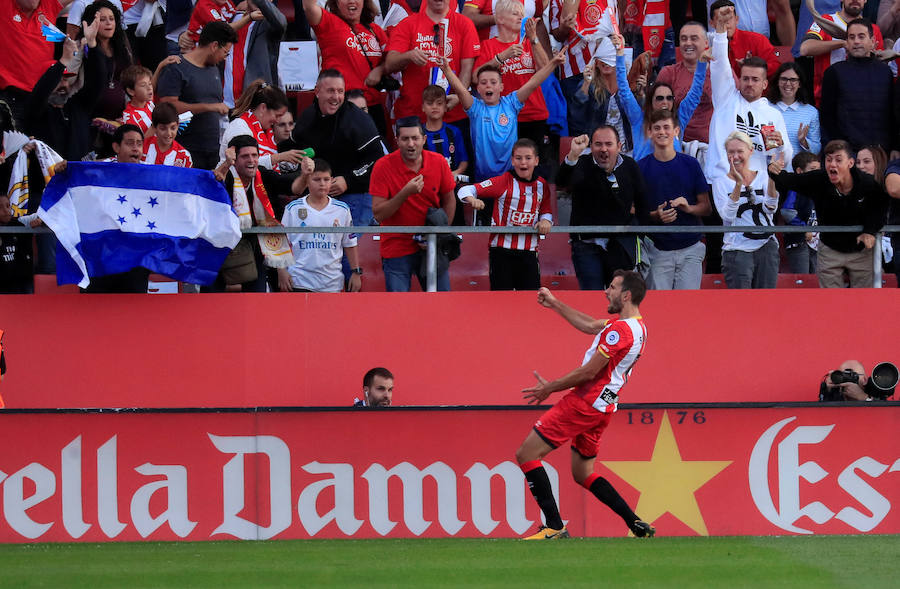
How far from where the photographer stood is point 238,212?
1064 centimetres

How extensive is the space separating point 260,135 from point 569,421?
Answer: 444 centimetres

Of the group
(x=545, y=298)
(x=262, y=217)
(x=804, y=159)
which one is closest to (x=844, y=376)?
(x=804, y=159)

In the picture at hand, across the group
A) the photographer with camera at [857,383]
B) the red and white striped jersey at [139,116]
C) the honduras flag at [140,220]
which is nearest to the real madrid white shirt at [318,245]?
the honduras flag at [140,220]

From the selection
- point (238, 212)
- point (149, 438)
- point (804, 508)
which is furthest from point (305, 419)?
point (804, 508)

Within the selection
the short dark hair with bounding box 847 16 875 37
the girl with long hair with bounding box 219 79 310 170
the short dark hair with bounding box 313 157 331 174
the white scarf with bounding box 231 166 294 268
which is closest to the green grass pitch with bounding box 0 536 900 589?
the white scarf with bounding box 231 166 294 268

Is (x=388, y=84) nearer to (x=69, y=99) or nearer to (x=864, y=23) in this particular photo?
(x=69, y=99)

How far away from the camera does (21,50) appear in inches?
472

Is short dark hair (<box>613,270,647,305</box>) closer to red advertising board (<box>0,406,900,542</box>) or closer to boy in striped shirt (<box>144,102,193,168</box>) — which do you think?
red advertising board (<box>0,406,900,542</box>)

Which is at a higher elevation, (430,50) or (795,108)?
(430,50)

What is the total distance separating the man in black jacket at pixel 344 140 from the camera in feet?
37.3

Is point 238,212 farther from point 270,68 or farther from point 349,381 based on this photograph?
point 270,68

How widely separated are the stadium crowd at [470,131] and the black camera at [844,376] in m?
1.19

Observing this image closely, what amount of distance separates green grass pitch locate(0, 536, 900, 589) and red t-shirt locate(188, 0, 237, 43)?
6.11 meters

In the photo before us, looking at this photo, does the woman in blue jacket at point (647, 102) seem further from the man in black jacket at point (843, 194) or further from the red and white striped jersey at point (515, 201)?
the red and white striped jersey at point (515, 201)
